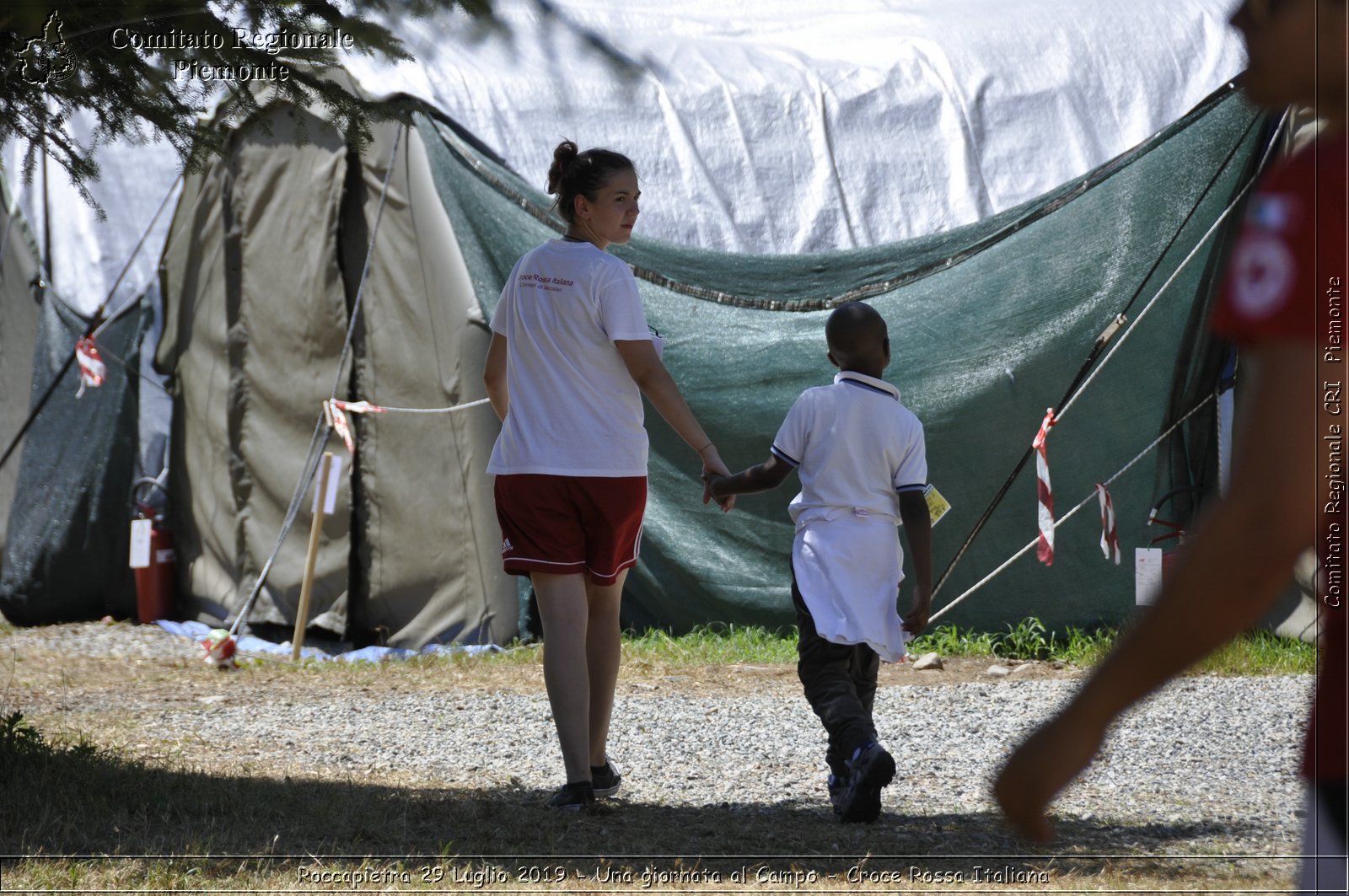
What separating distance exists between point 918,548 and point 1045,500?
269 cm

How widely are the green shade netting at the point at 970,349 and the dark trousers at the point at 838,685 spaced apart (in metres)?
2.95

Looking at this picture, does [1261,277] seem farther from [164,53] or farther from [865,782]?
[164,53]

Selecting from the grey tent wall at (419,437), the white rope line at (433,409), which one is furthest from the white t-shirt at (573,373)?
the grey tent wall at (419,437)

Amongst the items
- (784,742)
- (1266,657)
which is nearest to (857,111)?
(1266,657)

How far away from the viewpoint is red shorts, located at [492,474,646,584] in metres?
3.51

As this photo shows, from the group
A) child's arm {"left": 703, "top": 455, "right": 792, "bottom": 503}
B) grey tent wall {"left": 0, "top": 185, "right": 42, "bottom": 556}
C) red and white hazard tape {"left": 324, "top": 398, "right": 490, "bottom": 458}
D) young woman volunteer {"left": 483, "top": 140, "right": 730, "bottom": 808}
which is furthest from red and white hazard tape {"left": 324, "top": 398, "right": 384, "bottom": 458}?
child's arm {"left": 703, "top": 455, "right": 792, "bottom": 503}

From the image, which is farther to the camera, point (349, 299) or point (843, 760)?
point (349, 299)

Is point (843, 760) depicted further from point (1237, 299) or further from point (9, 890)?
point (1237, 299)

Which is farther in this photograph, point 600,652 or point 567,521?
point 600,652

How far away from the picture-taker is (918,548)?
12.1 ft

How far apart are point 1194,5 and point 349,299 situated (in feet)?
18.7

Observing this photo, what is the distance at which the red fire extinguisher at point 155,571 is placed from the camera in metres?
8.82

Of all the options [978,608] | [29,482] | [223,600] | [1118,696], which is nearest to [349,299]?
[223,600]

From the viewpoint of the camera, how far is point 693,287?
712 cm
